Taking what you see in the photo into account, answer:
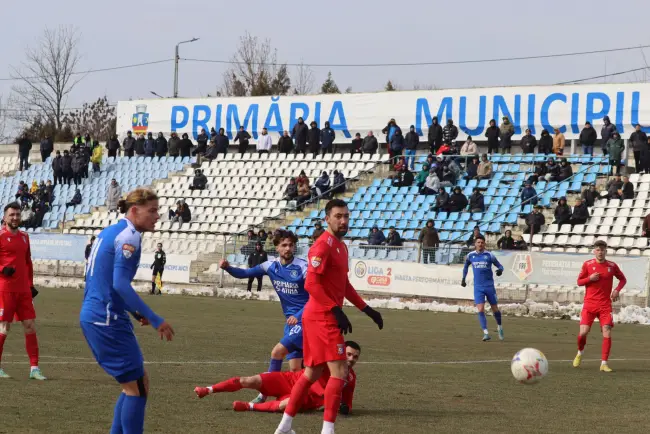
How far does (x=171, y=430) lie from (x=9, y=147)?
52.3m

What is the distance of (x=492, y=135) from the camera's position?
40406 millimetres

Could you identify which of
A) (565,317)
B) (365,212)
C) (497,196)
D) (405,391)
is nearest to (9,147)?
(365,212)

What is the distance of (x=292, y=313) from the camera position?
38.5 ft

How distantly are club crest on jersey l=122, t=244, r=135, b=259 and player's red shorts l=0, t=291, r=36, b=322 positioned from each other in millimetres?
6106

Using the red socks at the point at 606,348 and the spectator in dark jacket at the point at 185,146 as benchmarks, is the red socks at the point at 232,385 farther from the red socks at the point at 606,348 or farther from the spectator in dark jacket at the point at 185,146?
the spectator in dark jacket at the point at 185,146

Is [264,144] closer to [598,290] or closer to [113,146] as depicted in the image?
[113,146]

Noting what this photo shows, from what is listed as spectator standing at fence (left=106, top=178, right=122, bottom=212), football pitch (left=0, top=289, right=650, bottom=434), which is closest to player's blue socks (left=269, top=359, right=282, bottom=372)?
football pitch (left=0, top=289, right=650, bottom=434)

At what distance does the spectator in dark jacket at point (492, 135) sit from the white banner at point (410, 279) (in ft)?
36.2

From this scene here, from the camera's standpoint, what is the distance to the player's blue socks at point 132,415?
25.1 feet

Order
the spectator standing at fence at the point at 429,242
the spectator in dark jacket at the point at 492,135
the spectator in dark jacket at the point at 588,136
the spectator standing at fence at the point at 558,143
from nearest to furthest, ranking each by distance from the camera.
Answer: the spectator standing at fence at the point at 429,242 < the spectator in dark jacket at the point at 588,136 < the spectator standing at fence at the point at 558,143 < the spectator in dark jacket at the point at 492,135

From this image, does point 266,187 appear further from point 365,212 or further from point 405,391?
point 405,391

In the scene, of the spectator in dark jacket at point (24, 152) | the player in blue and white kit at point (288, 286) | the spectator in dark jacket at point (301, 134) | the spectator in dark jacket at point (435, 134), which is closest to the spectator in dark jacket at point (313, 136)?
the spectator in dark jacket at point (301, 134)

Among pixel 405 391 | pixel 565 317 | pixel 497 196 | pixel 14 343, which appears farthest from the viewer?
pixel 497 196

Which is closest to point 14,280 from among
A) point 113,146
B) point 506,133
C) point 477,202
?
point 477,202
